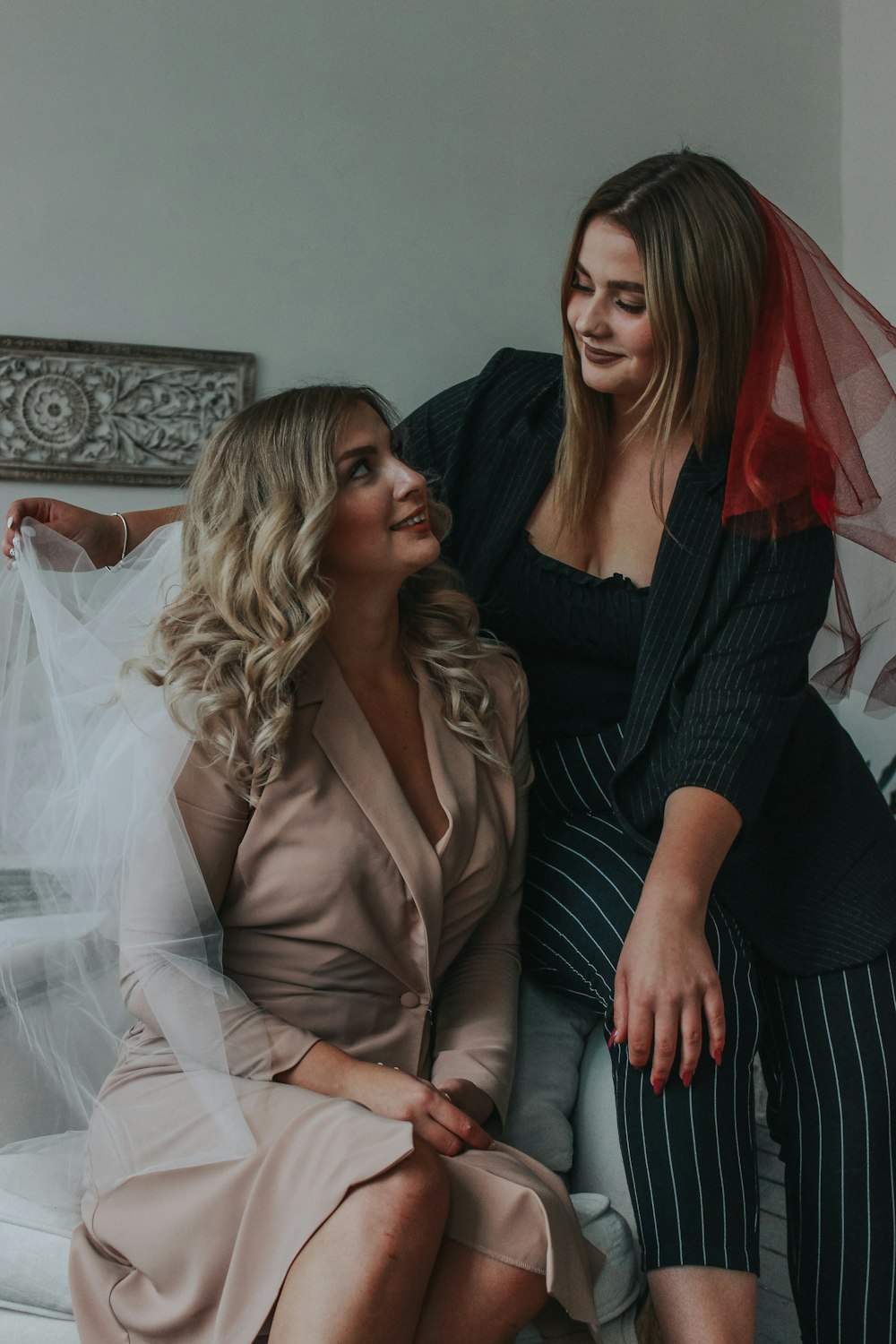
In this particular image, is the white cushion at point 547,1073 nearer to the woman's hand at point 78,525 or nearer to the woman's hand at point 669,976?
the woman's hand at point 669,976

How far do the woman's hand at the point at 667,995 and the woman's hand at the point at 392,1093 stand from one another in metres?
0.19

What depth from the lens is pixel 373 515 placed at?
149cm

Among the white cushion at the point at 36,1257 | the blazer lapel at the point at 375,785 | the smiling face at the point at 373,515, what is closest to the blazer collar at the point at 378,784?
the blazer lapel at the point at 375,785

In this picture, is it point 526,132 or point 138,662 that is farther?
point 526,132

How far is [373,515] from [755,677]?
51 cm

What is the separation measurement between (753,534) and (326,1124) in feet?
2.91

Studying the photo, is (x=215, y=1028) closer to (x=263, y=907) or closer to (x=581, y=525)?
(x=263, y=907)

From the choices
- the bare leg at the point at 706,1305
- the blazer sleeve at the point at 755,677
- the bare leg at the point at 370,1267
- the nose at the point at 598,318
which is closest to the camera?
the bare leg at the point at 370,1267

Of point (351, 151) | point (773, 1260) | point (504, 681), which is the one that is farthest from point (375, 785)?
point (351, 151)

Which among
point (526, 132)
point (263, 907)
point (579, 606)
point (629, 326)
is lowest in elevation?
point (263, 907)

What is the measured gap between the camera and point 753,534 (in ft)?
5.25

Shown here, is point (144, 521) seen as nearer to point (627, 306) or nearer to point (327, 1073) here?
point (627, 306)

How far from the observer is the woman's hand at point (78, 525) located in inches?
61.8

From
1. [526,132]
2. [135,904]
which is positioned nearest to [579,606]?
[135,904]
